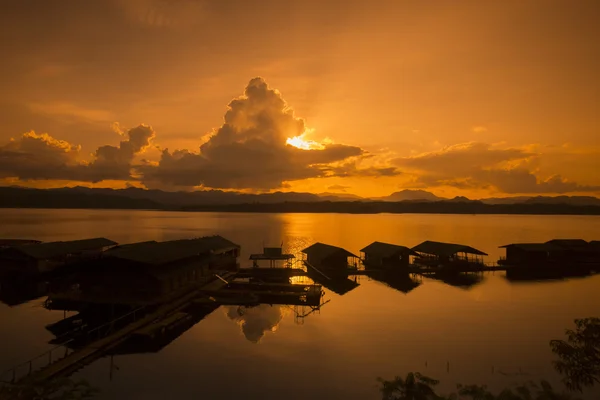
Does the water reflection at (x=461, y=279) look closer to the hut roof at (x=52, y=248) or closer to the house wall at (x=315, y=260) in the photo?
the house wall at (x=315, y=260)

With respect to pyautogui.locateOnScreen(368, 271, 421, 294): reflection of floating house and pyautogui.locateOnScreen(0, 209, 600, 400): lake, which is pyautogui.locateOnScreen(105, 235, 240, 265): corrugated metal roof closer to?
pyautogui.locateOnScreen(0, 209, 600, 400): lake

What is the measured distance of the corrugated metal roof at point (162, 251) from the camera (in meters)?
37.0

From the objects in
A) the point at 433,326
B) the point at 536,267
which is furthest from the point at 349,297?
the point at 536,267

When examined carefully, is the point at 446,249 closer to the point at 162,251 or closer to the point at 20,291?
the point at 162,251

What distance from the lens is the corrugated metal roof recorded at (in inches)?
1456

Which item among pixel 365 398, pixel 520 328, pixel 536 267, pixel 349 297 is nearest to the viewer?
pixel 365 398

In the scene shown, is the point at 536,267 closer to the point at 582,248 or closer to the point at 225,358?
the point at 582,248

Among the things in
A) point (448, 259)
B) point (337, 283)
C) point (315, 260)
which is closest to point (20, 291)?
point (337, 283)

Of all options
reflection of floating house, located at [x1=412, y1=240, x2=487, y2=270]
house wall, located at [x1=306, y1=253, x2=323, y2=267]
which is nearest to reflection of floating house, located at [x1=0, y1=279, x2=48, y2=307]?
house wall, located at [x1=306, y1=253, x2=323, y2=267]

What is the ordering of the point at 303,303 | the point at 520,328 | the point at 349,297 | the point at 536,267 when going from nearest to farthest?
1. the point at 520,328
2. the point at 303,303
3. the point at 349,297
4. the point at 536,267

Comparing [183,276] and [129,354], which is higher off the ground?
[183,276]

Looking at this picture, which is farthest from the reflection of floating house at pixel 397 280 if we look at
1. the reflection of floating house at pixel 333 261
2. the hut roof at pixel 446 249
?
the hut roof at pixel 446 249

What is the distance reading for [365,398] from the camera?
74.6ft

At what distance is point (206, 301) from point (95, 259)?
12.0 m
